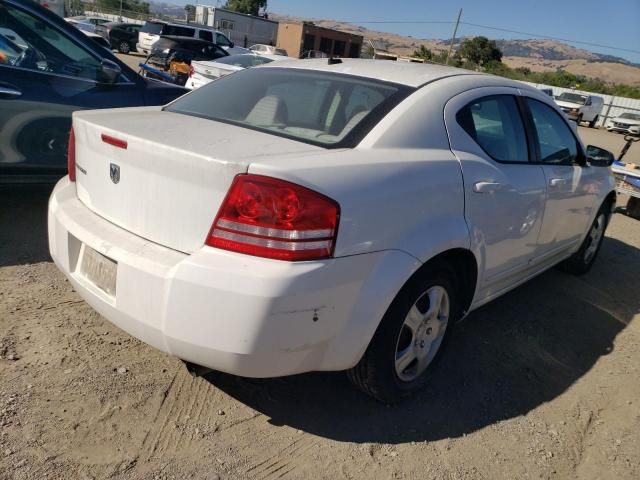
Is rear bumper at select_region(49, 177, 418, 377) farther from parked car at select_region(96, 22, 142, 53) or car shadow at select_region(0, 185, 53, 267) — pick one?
parked car at select_region(96, 22, 142, 53)

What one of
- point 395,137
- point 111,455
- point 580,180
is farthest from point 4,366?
point 580,180

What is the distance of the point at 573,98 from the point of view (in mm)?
28766

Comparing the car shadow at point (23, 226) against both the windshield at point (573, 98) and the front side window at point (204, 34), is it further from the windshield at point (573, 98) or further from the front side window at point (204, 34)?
the windshield at point (573, 98)

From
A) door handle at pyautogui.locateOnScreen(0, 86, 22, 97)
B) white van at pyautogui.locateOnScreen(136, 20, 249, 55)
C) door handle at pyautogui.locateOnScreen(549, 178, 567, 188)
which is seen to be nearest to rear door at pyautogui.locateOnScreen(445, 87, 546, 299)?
door handle at pyautogui.locateOnScreen(549, 178, 567, 188)

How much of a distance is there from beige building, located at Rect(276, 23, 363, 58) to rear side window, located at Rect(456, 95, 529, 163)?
48.7 meters

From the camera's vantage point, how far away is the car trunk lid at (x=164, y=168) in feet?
6.70

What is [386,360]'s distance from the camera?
2.47 meters

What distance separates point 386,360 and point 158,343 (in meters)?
1.00

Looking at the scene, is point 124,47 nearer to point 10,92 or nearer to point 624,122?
point 624,122

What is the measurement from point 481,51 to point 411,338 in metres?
55.3

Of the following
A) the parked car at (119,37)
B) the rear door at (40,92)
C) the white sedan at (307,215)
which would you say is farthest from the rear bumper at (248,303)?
the parked car at (119,37)

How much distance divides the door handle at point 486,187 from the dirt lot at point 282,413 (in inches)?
41.6

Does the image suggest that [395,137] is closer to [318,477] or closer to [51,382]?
[318,477]

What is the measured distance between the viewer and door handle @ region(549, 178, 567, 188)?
3.52 m
